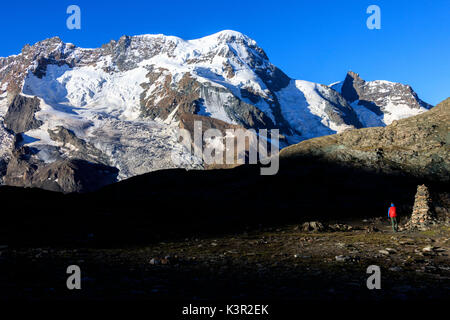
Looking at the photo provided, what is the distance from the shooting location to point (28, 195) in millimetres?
46656

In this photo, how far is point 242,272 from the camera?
46.5 ft

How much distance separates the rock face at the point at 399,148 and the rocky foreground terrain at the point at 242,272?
36.4 metres

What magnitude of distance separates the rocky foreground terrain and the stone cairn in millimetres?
6349

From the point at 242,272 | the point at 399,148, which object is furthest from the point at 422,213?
the point at 399,148

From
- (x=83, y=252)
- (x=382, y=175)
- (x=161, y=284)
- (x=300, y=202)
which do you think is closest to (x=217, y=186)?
(x=300, y=202)

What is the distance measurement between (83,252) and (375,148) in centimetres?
5408


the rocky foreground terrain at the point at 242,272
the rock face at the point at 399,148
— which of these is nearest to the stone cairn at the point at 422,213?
the rocky foreground terrain at the point at 242,272

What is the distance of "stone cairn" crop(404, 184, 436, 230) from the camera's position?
27.8m

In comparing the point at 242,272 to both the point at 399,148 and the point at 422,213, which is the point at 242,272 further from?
the point at 399,148

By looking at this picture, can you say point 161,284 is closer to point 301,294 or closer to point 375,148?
point 301,294

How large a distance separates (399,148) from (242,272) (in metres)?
53.4

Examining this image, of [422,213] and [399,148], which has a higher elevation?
[399,148]

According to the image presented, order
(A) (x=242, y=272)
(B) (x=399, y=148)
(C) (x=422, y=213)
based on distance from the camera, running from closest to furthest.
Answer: (A) (x=242, y=272) < (C) (x=422, y=213) < (B) (x=399, y=148)

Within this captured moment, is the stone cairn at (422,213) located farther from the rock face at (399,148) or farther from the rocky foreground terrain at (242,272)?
the rock face at (399,148)
